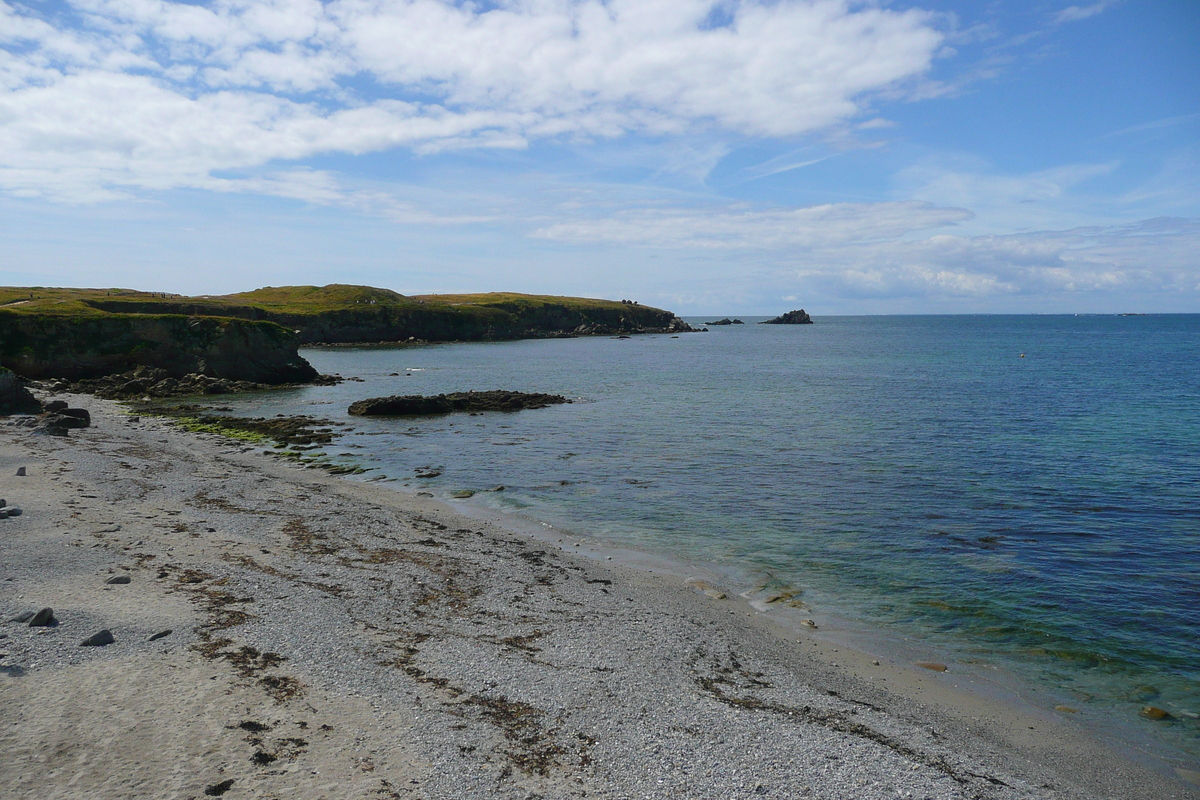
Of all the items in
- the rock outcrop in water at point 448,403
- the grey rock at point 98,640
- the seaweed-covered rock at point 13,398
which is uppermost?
the seaweed-covered rock at point 13,398

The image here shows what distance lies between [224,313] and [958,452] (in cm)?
10607

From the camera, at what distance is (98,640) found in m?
11.1

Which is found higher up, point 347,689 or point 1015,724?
point 347,689

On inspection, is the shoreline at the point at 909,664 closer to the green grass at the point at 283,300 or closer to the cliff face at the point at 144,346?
the cliff face at the point at 144,346

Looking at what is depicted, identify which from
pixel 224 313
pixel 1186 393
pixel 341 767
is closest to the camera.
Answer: pixel 341 767

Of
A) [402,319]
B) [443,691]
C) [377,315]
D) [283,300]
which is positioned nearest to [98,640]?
[443,691]

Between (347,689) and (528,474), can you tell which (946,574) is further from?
(528,474)

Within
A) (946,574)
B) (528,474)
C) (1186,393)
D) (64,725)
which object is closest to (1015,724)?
(946,574)

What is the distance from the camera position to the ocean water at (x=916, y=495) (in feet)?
49.8

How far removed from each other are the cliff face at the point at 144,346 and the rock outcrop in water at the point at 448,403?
72.9 feet

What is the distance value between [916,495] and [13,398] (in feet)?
153

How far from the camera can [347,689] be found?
1055 cm

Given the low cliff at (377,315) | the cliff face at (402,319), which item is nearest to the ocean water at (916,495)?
the cliff face at (402,319)

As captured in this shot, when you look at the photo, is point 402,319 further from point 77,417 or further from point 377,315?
point 77,417
